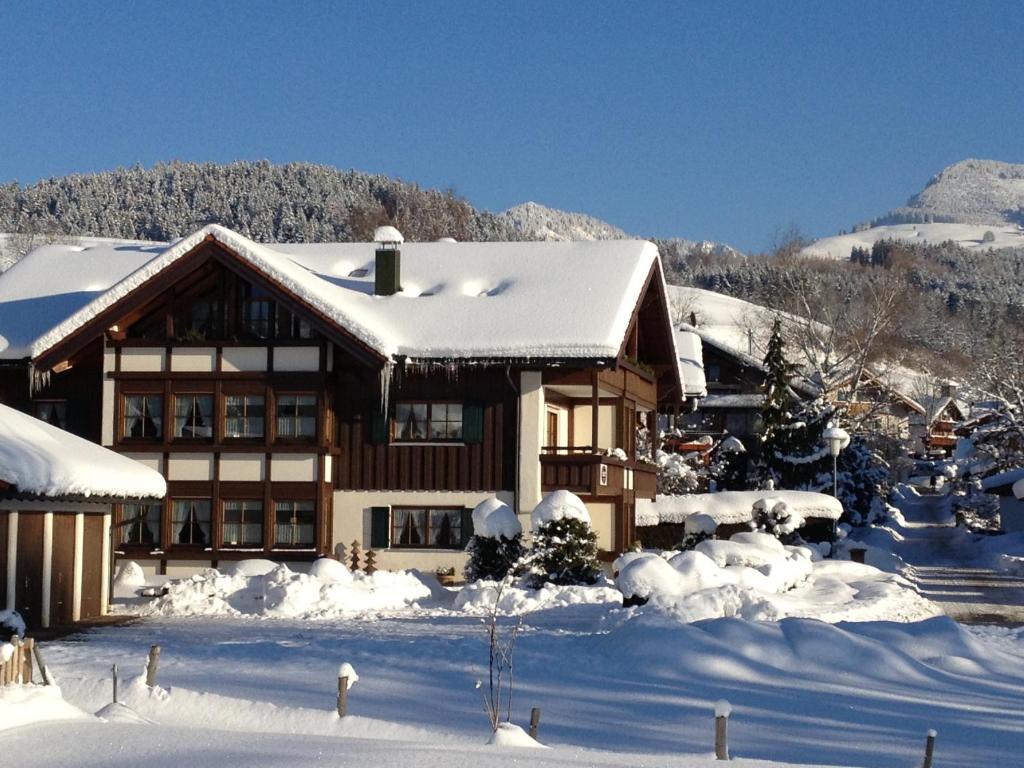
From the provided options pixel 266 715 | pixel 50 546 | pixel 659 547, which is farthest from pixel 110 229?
pixel 266 715

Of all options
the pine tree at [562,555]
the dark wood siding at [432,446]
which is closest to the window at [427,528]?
the dark wood siding at [432,446]

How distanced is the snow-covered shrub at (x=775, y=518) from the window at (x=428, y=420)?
1000cm

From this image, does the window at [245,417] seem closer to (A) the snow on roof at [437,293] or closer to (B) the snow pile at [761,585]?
(A) the snow on roof at [437,293]

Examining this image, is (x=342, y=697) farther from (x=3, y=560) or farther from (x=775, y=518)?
(x=775, y=518)

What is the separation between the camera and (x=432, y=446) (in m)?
30.8

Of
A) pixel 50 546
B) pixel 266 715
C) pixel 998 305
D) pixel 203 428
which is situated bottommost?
pixel 266 715

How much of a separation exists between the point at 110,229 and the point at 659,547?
372 feet

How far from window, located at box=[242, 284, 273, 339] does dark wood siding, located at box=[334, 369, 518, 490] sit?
6.95 ft

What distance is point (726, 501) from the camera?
123 feet

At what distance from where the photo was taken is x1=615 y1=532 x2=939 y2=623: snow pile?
21203 millimetres

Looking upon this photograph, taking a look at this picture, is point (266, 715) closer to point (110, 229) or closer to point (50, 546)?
point (50, 546)

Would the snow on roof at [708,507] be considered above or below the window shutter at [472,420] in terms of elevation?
below

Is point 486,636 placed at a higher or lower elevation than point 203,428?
→ lower

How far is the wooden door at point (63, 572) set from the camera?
22.8 m
